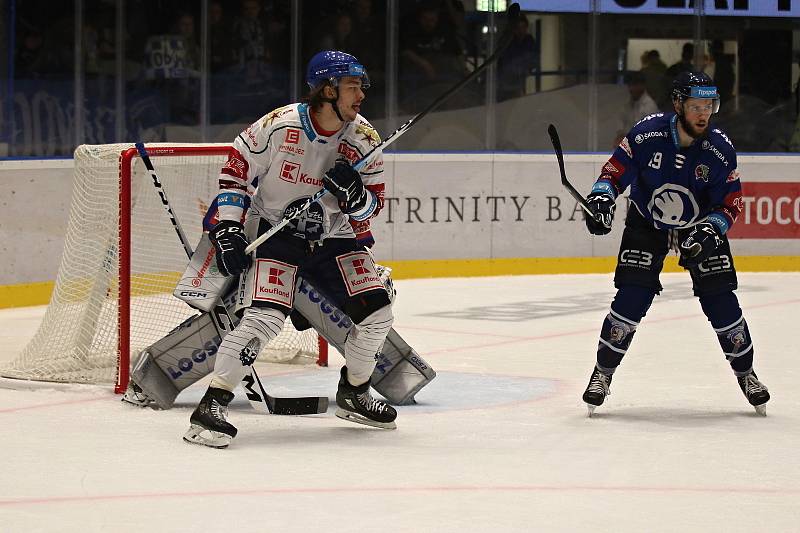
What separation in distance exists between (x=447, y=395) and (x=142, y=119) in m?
4.60

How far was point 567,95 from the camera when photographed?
10.5 metres

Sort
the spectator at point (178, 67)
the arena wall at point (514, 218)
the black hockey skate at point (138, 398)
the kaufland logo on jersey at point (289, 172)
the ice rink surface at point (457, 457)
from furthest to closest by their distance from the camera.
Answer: the arena wall at point (514, 218) < the spectator at point (178, 67) < the black hockey skate at point (138, 398) < the kaufland logo on jersey at point (289, 172) < the ice rink surface at point (457, 457)

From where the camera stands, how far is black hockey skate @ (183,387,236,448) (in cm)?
413

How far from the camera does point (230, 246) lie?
4.18 m

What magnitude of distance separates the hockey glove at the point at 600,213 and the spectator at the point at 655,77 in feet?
20.5

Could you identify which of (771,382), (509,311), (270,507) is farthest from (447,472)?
(509,311)

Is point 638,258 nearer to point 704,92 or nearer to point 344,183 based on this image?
point 704,92

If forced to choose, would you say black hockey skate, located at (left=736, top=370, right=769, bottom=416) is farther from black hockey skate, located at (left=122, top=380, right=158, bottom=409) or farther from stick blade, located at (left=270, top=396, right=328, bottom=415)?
black hockey skate, located at (left=122, top=380, right=158, bottom=409)

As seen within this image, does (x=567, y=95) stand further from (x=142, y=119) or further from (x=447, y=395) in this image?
(x=447, y=395)

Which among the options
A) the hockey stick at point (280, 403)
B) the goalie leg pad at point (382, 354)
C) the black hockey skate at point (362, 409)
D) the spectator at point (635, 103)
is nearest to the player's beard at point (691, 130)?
the goalie leg pad at point (382, 354)

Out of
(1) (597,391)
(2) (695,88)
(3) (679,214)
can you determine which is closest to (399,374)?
(1) (597,391)

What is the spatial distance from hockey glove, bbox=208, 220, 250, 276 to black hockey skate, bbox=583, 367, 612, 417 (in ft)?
3.97

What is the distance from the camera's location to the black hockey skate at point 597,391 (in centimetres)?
473

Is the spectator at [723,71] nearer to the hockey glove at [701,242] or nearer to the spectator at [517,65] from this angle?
the spectator at [517,65]
